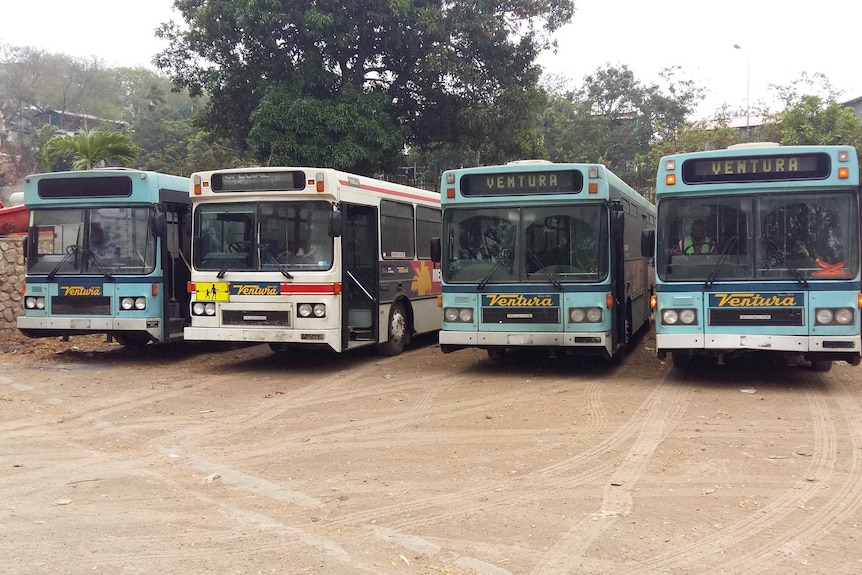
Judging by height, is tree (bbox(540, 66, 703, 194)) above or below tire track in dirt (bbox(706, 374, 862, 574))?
above

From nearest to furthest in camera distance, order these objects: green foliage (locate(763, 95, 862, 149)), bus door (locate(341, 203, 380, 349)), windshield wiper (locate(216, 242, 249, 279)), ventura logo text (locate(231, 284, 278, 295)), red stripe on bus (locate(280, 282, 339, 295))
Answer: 1. red stripe on bus (locate(280, 282, 339, 295))
2. ventura logo text (locate(231, 284, 278, 295))
3. windshield wiper (locate(216, 242, 249, 279))
4. bus door (locate(341, 203, 380, 349))
5. green foliage (locate(763, 95, 862, 149))

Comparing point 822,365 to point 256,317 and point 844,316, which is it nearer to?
point 844,316

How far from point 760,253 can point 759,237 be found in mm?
205

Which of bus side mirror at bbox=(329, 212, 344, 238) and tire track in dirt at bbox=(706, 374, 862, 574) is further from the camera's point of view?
bus side mirror at bbox=(329, 212, 344, 238)

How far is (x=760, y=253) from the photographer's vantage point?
1009 cm

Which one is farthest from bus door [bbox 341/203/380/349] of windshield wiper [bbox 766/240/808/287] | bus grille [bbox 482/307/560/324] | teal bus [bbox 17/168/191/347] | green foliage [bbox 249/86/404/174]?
green foliage [bbox 249/86/404/174]

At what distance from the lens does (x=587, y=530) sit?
5.26 m

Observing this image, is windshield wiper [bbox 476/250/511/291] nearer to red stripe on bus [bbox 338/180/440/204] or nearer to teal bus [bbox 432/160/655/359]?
teal bus [bbox 432/160/655/359]

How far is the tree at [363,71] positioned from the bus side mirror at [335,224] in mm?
8037

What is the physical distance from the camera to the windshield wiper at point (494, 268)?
11305mm

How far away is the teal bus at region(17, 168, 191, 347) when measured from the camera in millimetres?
12688

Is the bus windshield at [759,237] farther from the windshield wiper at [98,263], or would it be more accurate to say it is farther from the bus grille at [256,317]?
the windshield wiper at [98,263]

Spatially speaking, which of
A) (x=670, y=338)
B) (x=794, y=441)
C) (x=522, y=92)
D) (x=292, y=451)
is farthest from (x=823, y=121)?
(x=292, y=451)

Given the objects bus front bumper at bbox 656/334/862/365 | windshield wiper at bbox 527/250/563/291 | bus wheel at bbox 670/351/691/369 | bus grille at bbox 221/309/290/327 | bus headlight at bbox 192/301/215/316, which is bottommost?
bus wheel at bbox 670/351/691/369
